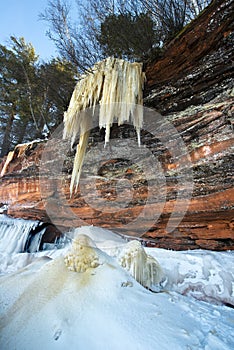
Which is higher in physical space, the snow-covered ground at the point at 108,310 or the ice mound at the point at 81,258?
the ice mound at the point at 81,258

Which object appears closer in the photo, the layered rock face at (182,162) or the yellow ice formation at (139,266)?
the yellow ice formation at (139,266)

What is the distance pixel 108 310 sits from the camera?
166cm

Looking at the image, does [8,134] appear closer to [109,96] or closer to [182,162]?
[109,96]

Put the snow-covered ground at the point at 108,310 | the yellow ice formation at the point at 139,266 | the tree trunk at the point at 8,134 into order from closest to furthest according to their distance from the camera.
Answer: the snow-covered ground at the point at 108,310
the yellow ice formation at the point at 139,266
the tree trunk at the point at 8,134

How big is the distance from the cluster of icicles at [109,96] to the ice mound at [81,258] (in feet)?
6.61

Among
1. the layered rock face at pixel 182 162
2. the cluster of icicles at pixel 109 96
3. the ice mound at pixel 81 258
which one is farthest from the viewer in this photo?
the cluster of icicles at pixel 109 96

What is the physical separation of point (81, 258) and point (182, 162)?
238cm

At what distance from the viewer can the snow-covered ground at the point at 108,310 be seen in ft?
4.58

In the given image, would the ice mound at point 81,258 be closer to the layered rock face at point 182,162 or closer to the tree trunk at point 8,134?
the layered rock face at point 182,162

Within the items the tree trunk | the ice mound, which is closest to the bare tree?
the ice mound

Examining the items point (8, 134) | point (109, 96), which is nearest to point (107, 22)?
point (109, 96)

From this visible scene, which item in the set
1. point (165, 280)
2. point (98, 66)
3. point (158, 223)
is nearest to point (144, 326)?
point (165, 280)

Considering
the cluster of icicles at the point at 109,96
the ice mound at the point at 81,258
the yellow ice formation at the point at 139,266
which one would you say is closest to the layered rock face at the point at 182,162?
the cluster of icicles at the point at 109,96

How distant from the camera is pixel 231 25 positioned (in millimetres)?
2992
